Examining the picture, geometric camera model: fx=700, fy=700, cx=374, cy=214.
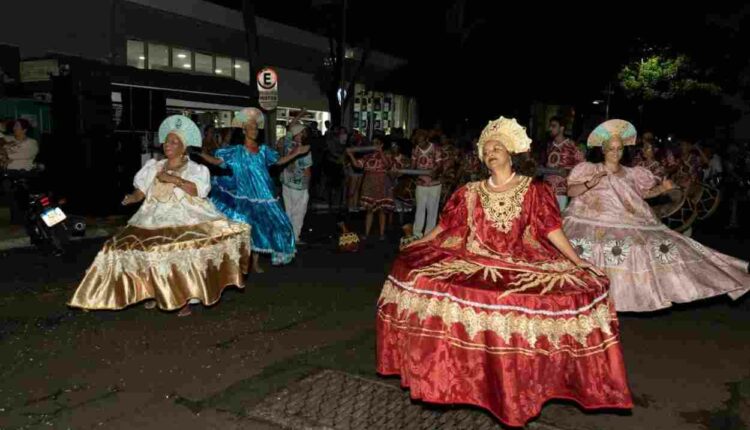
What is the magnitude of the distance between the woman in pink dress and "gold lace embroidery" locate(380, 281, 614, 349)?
251 centimetres

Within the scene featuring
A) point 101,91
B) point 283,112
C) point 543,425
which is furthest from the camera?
point 283,112

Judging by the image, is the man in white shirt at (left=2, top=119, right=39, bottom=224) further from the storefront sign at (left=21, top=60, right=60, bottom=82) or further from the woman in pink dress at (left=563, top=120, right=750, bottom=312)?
the woman in pink dress at (left=563, top=120, right=750, bottom=312)

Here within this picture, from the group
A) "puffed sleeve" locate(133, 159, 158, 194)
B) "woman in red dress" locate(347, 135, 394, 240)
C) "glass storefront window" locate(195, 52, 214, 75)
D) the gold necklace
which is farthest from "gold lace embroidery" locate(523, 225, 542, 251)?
"glass storefront window" locate(195, 52, 214, 75)

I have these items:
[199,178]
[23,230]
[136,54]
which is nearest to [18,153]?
[23,230]

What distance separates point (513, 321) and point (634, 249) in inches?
121

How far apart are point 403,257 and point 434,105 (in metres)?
24.5

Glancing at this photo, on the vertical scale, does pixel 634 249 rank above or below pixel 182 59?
below

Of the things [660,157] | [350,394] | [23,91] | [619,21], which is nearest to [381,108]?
[619,21]

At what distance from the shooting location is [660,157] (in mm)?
13938

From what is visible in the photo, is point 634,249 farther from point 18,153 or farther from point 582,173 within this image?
point 18,153

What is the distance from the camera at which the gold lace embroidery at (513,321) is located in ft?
12.5

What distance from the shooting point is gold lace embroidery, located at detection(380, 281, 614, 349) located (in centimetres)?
381

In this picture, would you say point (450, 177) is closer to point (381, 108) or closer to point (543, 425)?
point (543, 425)

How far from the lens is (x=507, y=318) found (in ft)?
12.5
